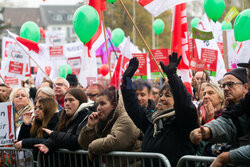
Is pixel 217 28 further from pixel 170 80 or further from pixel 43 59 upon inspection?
pixel 170 80

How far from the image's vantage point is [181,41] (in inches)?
281

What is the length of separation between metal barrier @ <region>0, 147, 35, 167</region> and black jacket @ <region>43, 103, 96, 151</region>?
18.4 inches

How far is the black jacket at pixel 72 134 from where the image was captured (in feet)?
16.5

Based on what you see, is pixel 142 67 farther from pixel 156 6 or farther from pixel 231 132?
pixel 231 132

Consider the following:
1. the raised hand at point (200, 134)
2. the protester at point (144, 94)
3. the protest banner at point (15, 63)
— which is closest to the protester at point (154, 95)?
the protester at point (144, 94)

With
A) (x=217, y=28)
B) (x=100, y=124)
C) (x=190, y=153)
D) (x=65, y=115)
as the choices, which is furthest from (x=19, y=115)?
(x=217, y=28)

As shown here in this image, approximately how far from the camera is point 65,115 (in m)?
5.48

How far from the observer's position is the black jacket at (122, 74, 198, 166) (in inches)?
156

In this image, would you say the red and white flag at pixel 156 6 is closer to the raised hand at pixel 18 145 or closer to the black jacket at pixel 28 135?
the black jacket at pixel 28 135

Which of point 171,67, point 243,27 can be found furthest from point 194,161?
point 243,27

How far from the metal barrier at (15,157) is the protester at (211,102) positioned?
226cm

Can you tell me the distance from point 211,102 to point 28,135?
265 cm

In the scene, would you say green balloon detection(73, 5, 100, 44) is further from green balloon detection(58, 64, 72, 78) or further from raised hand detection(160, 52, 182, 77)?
green balloon detection(58, 64, 72, 78)

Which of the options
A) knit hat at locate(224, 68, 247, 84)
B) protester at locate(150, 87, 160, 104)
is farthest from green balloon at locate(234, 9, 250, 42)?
knit hat at locate(224, 68, 247, 84)
